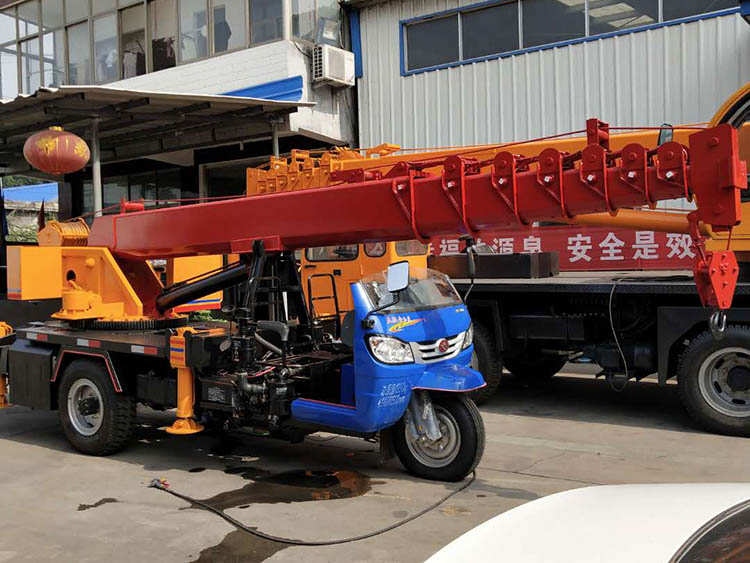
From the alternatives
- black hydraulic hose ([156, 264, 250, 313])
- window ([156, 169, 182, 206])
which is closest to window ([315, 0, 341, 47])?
window ([156, 169, 182, 206])

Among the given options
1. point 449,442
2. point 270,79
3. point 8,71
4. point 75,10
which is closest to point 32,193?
point 8,71

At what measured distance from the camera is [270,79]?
15.2m

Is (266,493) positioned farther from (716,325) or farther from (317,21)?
(317,21)

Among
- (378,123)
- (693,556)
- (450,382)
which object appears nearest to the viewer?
(693,556)

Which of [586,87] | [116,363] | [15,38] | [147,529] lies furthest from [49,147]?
[15,38]

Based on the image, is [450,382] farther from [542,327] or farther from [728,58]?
[728,58]

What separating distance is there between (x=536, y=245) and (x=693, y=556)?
38.2 ft

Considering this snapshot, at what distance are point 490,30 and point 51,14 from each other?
459 inches

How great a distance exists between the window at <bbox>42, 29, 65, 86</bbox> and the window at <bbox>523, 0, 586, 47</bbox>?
12.0 metres

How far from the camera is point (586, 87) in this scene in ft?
43.7

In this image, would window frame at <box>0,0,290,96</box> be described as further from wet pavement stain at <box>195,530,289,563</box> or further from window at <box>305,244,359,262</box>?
wet pavement stain at <box>195,530,289,563</box>

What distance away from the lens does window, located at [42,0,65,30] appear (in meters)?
18.8

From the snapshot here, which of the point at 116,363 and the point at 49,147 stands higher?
the point at 49,147

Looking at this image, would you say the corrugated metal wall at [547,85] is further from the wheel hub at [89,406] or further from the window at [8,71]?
the window at [8,71]
